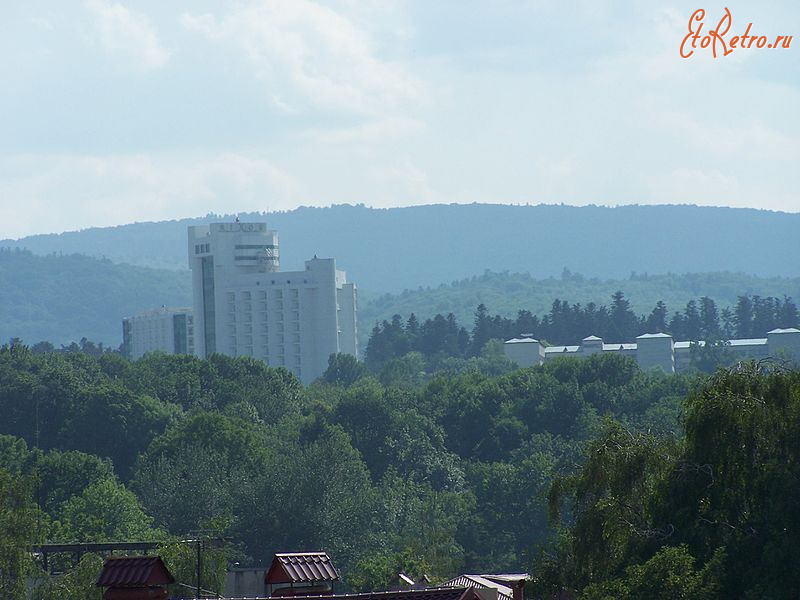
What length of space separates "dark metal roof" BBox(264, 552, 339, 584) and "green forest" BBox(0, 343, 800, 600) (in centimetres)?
679

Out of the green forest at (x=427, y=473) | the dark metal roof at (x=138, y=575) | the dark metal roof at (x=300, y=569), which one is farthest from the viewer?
the green forest at (x=427, y=473)

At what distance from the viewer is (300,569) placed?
39.2 meters

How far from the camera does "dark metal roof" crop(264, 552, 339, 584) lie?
38.6 metres

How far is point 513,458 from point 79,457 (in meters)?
41.1

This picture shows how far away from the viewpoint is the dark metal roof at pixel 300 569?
127 ft

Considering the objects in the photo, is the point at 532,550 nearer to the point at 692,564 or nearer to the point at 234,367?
the point at 234,367

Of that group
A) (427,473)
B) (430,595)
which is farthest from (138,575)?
(427,473)

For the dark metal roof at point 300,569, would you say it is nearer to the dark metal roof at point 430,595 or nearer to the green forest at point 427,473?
the dark metal roof at point 430,595

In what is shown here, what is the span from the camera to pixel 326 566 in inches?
1567

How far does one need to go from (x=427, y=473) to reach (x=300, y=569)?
119 meters

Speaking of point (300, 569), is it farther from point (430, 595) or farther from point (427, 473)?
point (427, 473)

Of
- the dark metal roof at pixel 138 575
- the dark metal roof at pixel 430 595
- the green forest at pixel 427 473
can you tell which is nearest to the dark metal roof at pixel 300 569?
the dark metal roof at pixel 430 595

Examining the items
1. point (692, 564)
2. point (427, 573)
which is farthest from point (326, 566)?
point (427, 573)

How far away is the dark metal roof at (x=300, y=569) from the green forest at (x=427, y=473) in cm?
679
